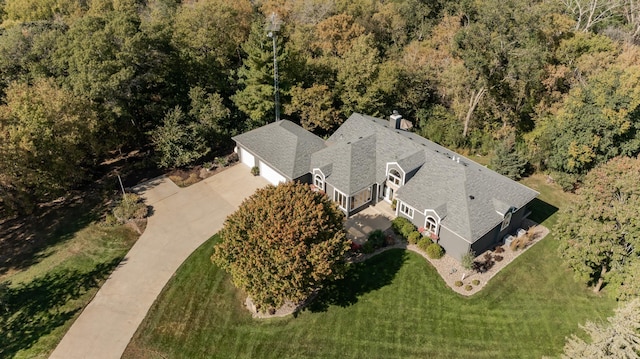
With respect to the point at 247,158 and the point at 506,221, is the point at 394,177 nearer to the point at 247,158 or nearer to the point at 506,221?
the point at 506,221

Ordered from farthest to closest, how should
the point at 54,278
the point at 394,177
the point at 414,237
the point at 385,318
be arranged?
1. the point at 394,177
2. the point at 414,237
3. the point at 54,278
4. the point at 385,318

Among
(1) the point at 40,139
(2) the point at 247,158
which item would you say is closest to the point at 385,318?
(2) the point at 247,158

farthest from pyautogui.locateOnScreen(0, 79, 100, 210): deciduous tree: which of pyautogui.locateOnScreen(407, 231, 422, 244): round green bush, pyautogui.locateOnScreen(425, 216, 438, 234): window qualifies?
pyautogui.locateOnScreen(425, 216, 438, 234): window

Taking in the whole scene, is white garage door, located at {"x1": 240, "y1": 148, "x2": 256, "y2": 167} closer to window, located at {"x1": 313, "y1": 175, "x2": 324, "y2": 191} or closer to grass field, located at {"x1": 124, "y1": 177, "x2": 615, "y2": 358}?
window, located at {"x1": 313, "y1": 175, "x2": 324, "y2": 191}

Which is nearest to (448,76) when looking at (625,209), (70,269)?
(625,209)

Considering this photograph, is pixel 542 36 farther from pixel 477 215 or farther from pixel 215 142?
pixel 215 142
